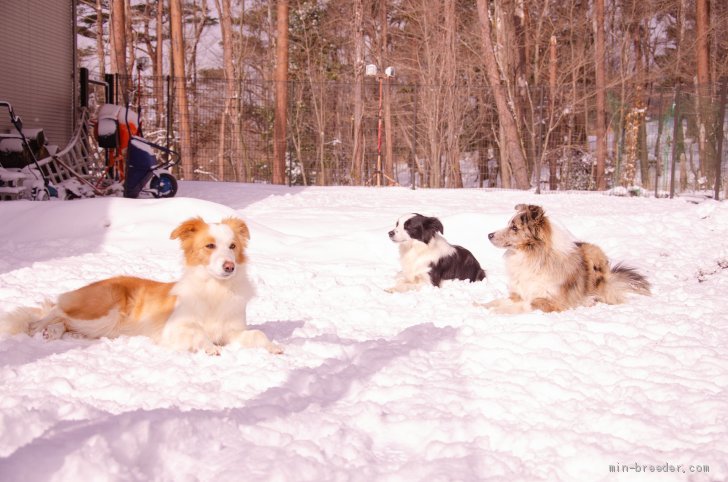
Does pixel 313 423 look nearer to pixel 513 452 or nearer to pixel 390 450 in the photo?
pixel 390 450

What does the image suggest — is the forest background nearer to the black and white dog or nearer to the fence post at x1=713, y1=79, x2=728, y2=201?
the fence post at x1=713, y1=79, x2=728, y2=201

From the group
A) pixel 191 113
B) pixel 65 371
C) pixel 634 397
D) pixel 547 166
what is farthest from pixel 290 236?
pixel 547 166

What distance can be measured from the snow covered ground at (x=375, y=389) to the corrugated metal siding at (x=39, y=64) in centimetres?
652

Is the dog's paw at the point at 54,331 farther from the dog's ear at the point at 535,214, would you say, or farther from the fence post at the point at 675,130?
the fence post at the point at 675,130

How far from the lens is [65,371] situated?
12.8ft

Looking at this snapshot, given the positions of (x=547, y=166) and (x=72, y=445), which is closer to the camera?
(x=72, y=445)

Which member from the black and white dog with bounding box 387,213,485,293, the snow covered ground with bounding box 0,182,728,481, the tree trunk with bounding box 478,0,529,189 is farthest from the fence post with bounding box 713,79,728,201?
the black and white dog with bounding box 387,213,485,293

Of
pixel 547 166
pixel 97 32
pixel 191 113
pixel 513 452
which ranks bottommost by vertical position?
pixel 513 452

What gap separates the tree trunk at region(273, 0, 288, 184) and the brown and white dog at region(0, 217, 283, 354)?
16.0 m

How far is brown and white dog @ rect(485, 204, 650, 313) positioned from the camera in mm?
6223

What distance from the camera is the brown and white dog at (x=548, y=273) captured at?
245 inches

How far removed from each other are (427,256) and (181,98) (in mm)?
14518

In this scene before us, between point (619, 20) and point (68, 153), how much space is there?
2633 cm

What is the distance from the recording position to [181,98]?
20.0m
